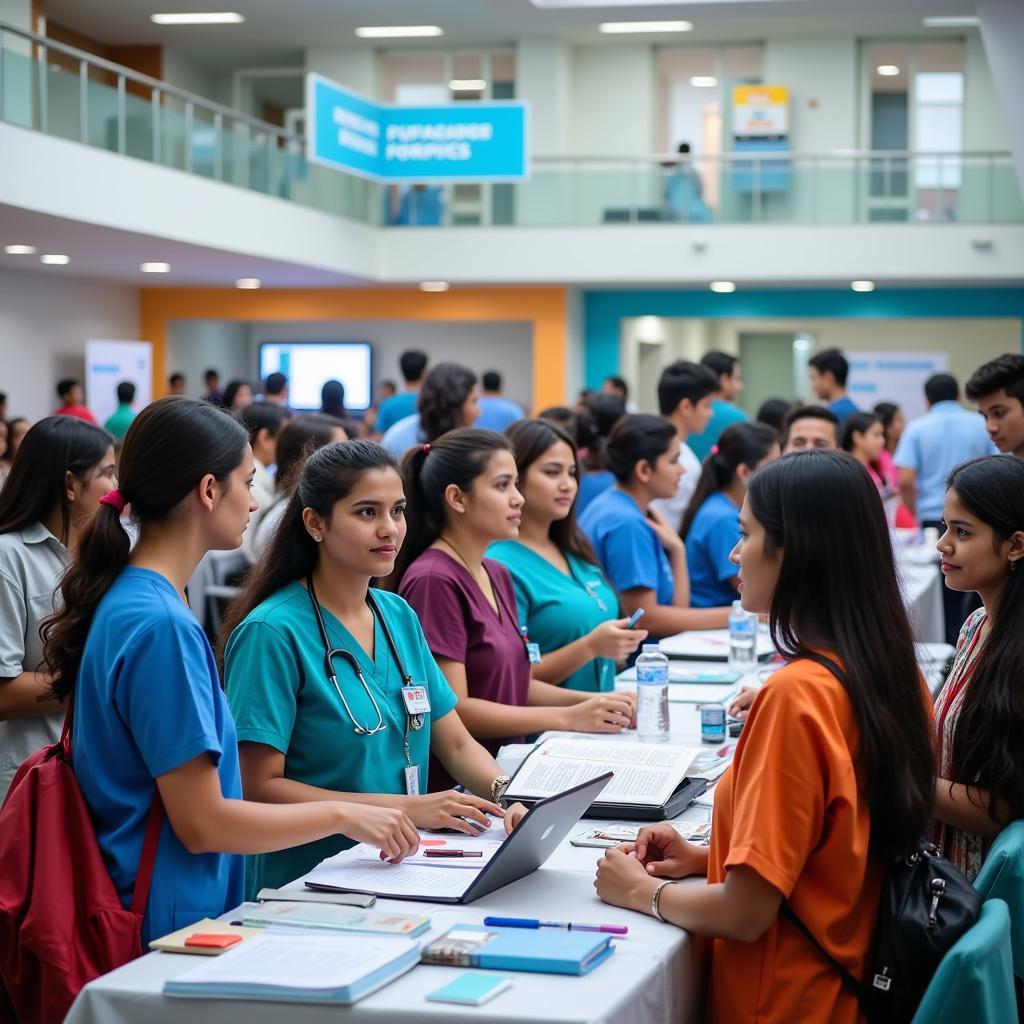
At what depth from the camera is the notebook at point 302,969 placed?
1.82 metres

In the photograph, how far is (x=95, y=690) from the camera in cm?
222

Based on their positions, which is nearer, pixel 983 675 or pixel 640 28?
pixel 983 675

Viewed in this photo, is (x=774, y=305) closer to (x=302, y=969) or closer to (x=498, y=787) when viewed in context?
(x=498, y=787)

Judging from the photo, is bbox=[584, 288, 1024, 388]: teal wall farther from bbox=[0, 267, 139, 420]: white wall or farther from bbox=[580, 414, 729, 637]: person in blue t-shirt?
bbox=[580, 414, 729, 637]: person in blue t-shirt

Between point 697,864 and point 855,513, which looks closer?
point 855,513

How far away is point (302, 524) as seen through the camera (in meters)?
2.85

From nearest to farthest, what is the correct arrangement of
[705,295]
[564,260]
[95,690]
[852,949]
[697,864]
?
1. [852,949]
2. [95,690]
3. [697,864]
4. [564,260]
5. [705,295]

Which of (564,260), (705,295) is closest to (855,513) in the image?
(564,260)

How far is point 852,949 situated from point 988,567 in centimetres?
98

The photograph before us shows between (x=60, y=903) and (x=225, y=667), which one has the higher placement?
(x=225, y=667)

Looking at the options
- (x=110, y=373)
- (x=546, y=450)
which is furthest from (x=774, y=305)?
(x=546, y=450)

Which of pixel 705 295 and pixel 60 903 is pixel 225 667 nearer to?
pixel 60 903

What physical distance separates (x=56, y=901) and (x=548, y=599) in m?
2.22

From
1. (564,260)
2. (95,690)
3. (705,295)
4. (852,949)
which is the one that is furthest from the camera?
(705,295)
